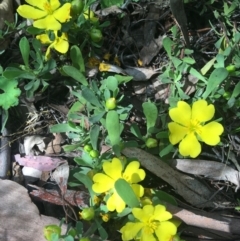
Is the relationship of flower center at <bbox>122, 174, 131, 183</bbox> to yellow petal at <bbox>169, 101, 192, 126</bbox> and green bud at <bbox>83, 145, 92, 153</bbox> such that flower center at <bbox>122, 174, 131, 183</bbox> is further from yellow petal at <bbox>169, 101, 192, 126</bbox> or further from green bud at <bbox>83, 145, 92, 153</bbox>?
yellow petal at <bbox>169, 101, 192, 126</bbox>

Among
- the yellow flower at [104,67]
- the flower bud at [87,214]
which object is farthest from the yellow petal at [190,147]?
the yellow flower at [104,67]

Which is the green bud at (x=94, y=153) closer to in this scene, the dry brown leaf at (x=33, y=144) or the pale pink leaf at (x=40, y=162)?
the pale pink leaf at (x=40, y=162)

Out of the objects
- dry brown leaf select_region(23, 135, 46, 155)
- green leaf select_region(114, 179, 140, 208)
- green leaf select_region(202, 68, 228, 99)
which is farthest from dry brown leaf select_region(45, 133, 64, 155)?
green leaf select_region(202, 68, 228, 99)

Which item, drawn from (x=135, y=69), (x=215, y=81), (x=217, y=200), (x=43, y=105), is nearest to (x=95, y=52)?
(x=135, y=69)

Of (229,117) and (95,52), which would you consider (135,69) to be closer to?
(95,52)

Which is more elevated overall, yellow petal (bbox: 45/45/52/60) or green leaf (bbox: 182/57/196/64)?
yellow petal (bbox: 45/45/52/60)
